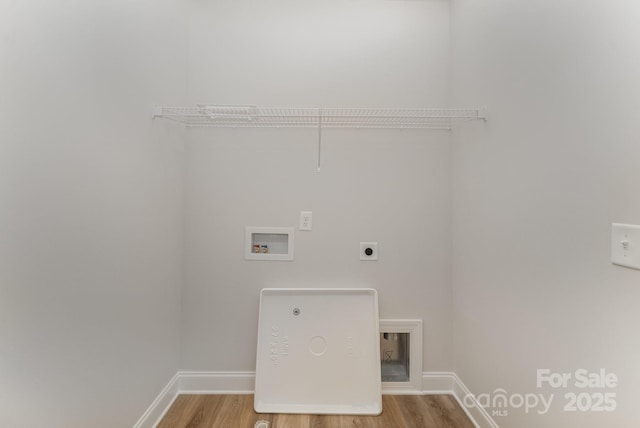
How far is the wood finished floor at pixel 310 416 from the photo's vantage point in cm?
163

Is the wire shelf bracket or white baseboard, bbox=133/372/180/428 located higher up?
the wire shelf bracket

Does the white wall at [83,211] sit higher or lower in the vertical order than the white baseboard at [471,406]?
higher

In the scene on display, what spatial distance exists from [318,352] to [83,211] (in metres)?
1.41

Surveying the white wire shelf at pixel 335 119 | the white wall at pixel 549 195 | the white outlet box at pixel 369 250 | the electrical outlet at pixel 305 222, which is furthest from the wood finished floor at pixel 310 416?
the white wire shelf at pixel 335 119

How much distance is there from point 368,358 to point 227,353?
900mm

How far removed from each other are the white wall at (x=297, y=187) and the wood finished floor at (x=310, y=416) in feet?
0.71

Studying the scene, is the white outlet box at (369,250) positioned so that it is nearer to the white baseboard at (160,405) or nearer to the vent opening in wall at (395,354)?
the vent opening in wall at (395,354)

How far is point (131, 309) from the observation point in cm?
142

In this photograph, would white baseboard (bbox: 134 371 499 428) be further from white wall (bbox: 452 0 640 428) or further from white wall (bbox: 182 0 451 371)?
white wall (bbox: 452 0 640 428)

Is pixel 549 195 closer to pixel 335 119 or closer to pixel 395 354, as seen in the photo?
pixel 335 119

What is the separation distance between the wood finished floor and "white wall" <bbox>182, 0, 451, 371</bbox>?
0.71 feet

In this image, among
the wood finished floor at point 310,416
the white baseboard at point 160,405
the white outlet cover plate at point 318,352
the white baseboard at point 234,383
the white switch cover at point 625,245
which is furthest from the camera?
the white baseboard at point 234,383

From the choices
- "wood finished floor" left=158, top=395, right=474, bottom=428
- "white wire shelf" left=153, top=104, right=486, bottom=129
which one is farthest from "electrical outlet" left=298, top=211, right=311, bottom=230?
"wood finished floor" left=158, top=395, right=474, bottom=428

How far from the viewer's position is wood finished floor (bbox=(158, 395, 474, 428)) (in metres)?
1.63
